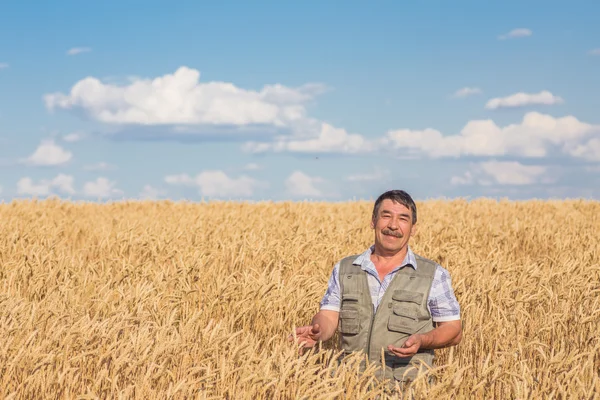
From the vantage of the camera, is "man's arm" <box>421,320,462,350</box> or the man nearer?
"man's arm" <box>421,320,462,350</box>

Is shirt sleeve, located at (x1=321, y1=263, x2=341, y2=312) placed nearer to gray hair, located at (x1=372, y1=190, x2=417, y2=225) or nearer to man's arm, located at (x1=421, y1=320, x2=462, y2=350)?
gray hair, located at (x1=372, y1=190, x2=417, y2=225)

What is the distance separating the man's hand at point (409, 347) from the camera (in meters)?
3.09

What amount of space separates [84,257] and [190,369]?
4.93m

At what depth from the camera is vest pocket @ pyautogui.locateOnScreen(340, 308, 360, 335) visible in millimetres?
3438

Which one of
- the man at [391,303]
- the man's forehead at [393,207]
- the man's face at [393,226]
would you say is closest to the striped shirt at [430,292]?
the man at [391,303]

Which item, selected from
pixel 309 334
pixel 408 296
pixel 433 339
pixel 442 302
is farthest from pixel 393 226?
pixel 309 334

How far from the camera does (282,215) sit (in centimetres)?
1239

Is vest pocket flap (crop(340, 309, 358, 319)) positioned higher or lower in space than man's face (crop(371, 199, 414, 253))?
lower

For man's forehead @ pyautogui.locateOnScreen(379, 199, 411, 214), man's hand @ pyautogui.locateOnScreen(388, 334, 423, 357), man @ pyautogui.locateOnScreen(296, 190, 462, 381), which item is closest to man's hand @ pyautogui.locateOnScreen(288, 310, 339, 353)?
man @ pyautogui.locateOnScreen(296, 190, 462, 381)

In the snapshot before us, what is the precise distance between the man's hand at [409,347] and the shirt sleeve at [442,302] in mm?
288

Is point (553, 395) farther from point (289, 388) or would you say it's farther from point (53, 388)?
point (53, 388)

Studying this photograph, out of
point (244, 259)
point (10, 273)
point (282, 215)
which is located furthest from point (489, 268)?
point (282, 215)

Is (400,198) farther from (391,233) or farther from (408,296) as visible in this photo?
(408,296)

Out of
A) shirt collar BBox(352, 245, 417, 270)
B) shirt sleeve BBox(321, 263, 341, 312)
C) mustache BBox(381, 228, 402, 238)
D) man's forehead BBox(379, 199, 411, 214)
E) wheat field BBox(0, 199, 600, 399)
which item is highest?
man's forehead BBox(379, 199, 411, 214)
